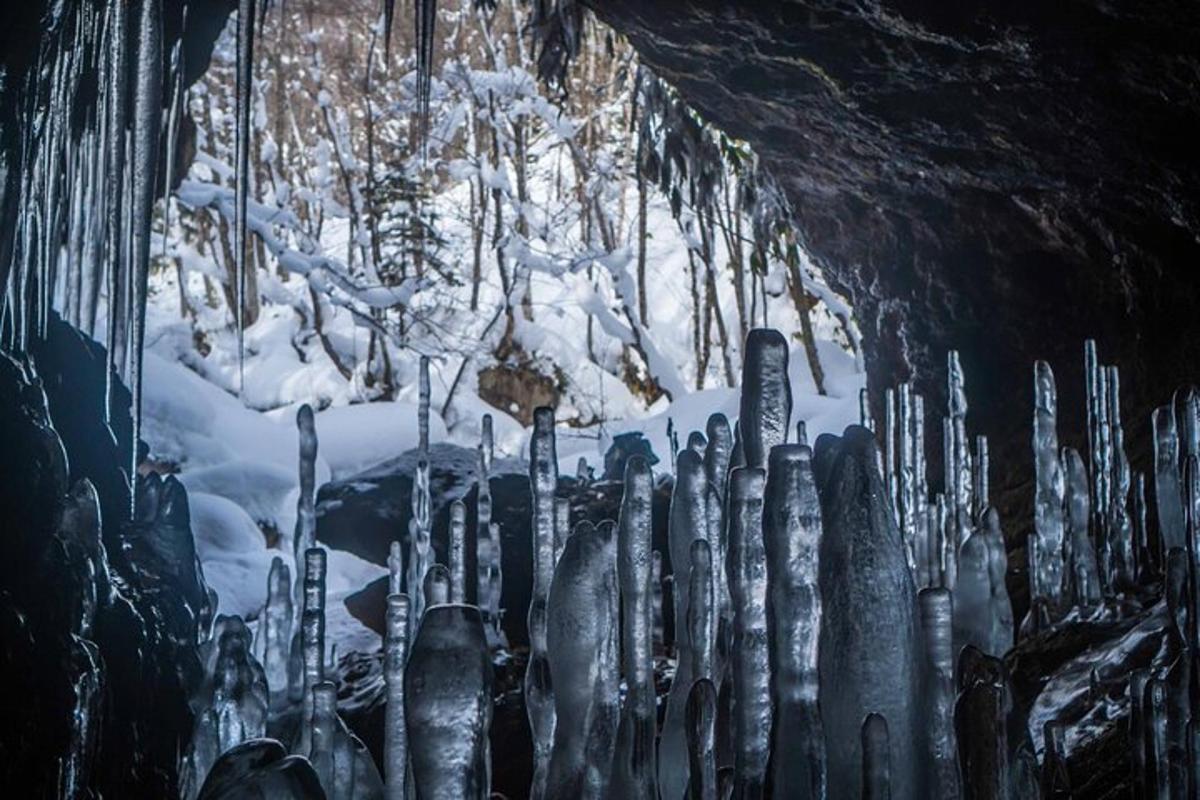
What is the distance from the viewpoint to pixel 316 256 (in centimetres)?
1088

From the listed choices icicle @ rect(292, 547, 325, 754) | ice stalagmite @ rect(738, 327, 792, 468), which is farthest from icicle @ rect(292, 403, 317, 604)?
ice stalagmite @ rect(738, 327, 792, 468)

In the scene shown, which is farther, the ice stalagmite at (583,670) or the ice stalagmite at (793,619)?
the ice stalagmite at (583,670)

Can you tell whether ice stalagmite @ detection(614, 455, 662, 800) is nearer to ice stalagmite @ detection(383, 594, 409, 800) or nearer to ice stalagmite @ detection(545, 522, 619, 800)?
ice stalagmite @ detection(545, 522, 619, 800)

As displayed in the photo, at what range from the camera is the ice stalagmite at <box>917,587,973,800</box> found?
147 centimetres

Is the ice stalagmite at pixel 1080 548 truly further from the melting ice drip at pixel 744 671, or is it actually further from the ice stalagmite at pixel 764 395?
the ice stalagmite at pixel 764 395

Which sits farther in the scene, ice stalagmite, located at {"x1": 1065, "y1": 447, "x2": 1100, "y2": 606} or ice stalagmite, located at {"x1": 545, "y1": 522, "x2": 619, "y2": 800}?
ice stalagmite, located at {"x1": 1065, "y1": 447, "x2": 1100, "y2": 606}

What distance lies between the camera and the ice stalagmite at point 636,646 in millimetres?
1796

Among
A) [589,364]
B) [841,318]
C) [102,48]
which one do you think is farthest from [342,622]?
[589,364]

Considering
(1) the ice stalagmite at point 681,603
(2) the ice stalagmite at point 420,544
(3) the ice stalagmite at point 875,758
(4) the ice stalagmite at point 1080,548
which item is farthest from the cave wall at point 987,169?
(3) the ice stalagmite at point 875,758

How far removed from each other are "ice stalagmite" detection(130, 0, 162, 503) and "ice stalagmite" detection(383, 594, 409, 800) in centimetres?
108

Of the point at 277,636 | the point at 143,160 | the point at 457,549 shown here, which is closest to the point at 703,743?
the point at 143,160

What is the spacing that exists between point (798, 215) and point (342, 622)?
3.50 m

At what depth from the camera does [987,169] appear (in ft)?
17.9

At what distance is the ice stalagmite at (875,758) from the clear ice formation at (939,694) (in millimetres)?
117
